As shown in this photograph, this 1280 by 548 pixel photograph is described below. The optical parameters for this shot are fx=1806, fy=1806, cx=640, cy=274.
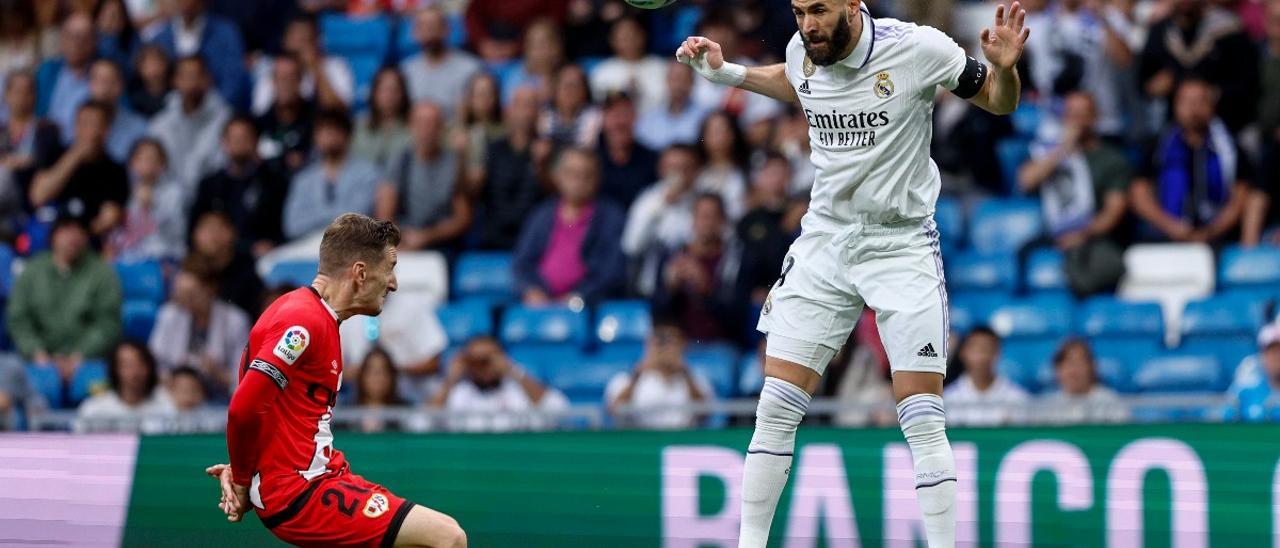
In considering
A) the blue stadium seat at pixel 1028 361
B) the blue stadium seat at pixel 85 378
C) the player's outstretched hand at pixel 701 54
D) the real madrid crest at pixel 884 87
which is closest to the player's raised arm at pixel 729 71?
the player's outstretched hand at pixel 701 54

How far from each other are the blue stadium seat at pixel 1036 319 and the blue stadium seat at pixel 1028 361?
0.06 metres

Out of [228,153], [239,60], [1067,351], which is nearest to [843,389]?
[1067,351]

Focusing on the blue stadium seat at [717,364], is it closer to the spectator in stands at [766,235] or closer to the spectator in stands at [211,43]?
the spectator in stands at [766,235]

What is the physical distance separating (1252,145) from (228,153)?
754 centimetres

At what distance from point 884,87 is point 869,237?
55cm

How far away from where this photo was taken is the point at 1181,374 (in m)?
11.0

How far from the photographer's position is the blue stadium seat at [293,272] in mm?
12921

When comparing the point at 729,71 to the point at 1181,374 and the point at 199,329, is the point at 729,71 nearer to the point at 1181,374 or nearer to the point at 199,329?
the point at 1181,374

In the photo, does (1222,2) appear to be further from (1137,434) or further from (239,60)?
(239,60)

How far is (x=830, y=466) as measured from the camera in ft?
26.8

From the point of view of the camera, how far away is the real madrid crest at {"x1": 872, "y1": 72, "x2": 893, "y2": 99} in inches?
259

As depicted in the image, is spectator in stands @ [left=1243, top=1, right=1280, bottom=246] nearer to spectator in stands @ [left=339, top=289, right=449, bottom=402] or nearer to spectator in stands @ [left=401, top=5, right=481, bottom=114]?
spectator in stands @ [left=339, top=289, right=449, bottom=402]

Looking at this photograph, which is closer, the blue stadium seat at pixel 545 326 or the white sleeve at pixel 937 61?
the white sleeve at pixel 937 61

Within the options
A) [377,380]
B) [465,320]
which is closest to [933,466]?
[377,380]
